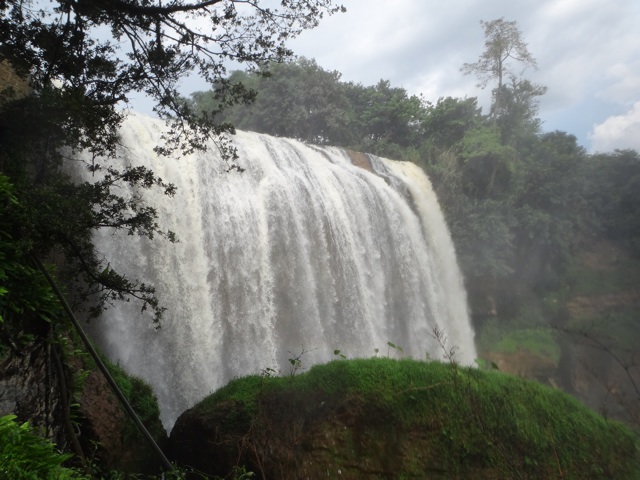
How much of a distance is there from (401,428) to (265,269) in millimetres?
6490

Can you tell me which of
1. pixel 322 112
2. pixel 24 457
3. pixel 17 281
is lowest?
pixel 24 457

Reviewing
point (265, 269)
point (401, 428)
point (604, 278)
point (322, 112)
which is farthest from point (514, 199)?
point (401, 428)

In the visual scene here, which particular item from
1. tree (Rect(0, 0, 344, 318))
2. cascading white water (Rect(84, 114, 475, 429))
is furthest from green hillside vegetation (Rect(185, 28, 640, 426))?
tree (Rect(0, 0, 344, 318))

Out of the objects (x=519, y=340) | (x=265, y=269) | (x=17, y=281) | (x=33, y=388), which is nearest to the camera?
(x=17, y=281)

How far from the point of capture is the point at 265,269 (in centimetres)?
1147

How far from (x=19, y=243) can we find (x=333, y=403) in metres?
4.24

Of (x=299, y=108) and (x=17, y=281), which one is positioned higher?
(x=299, y=108)

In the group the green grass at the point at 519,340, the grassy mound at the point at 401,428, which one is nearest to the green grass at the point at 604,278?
the green grass at the point at 519,340

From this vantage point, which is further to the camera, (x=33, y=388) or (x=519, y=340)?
(x=519, y=340)

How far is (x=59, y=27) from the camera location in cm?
550

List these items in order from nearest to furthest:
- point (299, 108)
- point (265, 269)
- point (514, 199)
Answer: point (265, 269)
point (514, 199)
point (299, 108)

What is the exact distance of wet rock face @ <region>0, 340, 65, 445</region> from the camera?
10.6 feet

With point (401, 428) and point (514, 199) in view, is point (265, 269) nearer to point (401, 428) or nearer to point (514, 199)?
point (401, 428)

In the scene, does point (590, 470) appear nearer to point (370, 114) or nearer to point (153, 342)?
point (153, 342)
